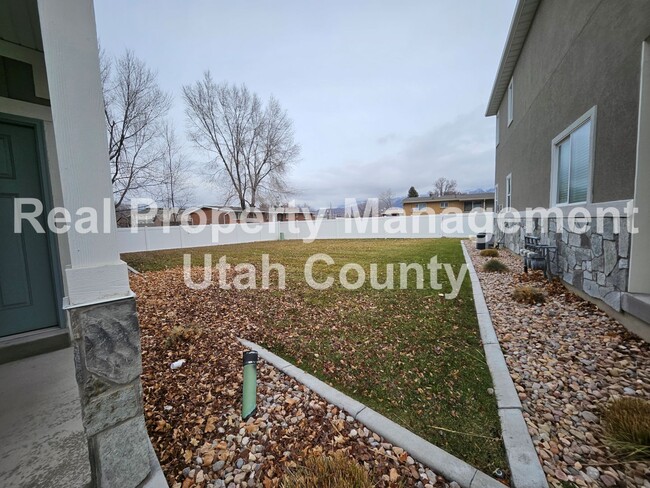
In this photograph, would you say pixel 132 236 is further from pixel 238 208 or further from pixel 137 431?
pixel 137 431

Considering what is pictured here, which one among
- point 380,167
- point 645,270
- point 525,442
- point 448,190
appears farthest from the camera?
point 448,190

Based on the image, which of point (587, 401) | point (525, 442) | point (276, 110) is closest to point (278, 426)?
point (525, 442)

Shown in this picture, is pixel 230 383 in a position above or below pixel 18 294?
below

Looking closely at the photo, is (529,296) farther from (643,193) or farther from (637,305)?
(643,193)

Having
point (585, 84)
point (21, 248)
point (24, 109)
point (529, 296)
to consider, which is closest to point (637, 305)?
point (529, 296)

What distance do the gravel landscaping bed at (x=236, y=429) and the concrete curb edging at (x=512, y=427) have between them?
0.45 m

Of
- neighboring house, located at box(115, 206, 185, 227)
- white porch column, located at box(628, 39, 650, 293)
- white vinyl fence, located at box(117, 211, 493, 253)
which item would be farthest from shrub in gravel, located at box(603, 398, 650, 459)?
neighboring house, located at box(115, 206, 185, 227)

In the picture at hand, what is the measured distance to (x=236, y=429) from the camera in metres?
1.89

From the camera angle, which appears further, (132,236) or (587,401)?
(132,236)

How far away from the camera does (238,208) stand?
23.8 meters

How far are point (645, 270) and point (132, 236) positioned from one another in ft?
54.1

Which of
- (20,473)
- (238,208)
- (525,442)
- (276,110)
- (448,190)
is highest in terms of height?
(276,110)

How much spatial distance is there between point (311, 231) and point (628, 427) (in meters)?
18.9

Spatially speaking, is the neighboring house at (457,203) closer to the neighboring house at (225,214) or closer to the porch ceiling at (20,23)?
the neighboring house at (225,214)
